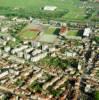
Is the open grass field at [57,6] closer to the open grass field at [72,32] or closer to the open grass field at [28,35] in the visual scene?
the open grass field at [72,32]

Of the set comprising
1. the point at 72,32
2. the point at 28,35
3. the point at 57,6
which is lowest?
the point at 28,35

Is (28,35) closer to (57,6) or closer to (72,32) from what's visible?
(72,32)

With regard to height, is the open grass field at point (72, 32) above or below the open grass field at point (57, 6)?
below

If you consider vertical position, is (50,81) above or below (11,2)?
below

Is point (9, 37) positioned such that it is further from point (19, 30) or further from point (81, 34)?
point (81, 34)

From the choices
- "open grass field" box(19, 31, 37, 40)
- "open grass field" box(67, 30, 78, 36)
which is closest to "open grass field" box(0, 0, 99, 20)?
"open grass field" box(67, 30, 78, 36)

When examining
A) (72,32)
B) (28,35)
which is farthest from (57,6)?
(28,35)

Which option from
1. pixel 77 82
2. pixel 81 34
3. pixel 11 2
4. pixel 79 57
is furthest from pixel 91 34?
pixel 11 2

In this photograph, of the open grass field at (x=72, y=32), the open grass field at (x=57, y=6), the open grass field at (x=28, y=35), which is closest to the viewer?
the open grass field at (x=28, y=35)

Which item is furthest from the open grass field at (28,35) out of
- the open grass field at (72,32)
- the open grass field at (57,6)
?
the open grass field at (57,6)
